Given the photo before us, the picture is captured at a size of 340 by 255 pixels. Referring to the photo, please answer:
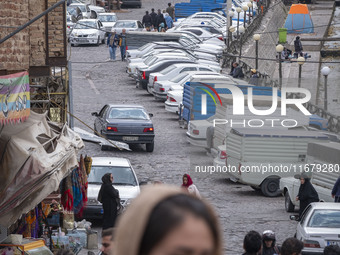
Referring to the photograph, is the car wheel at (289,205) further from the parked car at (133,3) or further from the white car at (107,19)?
the parked car at (133,3)

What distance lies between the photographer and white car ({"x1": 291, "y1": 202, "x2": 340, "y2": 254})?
52.1 ft

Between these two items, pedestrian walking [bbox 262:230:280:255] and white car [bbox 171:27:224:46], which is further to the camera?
white car [bbox 171:27:224:46]

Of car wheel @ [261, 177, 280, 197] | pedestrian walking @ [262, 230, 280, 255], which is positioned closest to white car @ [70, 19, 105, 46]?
car wheel @ [261, 177, 280, 197]

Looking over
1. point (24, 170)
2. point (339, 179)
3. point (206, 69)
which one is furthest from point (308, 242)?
point (206, 69)

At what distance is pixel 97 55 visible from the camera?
177 ft

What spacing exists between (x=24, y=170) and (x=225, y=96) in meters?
17.6

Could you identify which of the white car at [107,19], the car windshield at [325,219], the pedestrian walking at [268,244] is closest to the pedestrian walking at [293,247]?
the pedestrian walking at [268,244]

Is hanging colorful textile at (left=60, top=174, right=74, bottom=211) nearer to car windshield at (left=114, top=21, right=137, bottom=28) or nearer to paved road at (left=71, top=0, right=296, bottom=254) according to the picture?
paved road at (left=71, top=0, right=296, bottom=254)

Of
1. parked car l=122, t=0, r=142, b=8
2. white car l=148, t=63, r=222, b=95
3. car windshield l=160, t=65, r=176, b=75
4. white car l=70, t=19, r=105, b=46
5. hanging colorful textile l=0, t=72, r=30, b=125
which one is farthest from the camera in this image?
parked car l=122, t=0, r=142, b=8

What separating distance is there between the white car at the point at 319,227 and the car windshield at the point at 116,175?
4718 millimetres

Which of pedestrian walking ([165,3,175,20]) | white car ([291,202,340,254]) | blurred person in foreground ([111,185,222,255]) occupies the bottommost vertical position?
white car ([291,202,340,254])

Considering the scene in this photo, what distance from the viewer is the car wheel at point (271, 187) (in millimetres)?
23922

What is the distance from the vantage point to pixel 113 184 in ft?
65.4

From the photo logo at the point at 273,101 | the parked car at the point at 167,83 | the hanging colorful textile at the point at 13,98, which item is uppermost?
the hanging colorful textile at the point at 13,98
